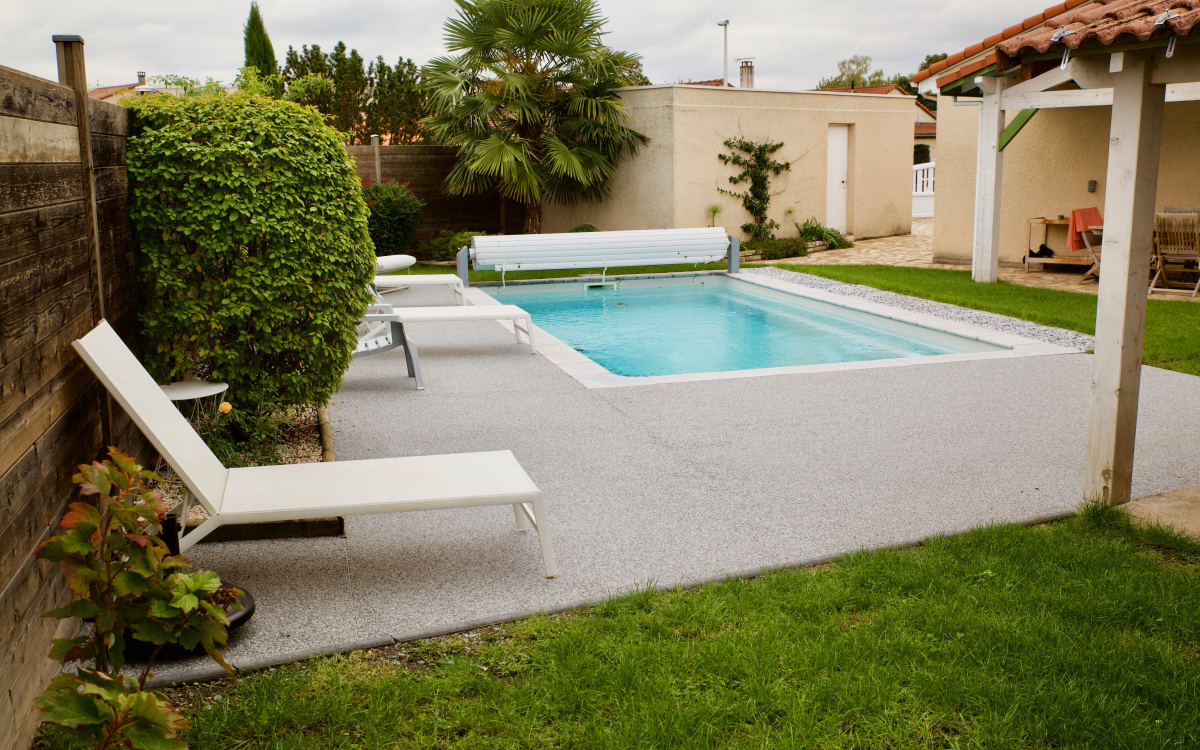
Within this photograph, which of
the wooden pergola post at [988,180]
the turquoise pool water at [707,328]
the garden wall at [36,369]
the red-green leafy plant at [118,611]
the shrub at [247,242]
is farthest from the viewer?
the wooden pergola post at [988,180]

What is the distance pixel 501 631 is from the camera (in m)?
2.96

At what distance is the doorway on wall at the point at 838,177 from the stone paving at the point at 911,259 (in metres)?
0.69

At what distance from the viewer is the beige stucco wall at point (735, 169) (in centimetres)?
1602

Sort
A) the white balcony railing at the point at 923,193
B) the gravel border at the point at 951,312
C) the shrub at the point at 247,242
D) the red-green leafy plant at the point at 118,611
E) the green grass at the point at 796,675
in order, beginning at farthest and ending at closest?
the white balcony railing at the point at 923,193 < the gravel border at the point at 951,312 < the shrub at the point at 247,242 < the green grass at the point at 796,675 < the red-green leafy plant at the point at 118,611

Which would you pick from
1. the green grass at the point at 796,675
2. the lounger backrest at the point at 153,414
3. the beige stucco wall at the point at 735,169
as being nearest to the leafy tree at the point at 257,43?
the beige stucco wall at the point at 735,169

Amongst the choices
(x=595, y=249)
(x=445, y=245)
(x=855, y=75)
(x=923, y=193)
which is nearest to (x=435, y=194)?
(x=445, y=245)

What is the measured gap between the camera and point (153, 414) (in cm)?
309

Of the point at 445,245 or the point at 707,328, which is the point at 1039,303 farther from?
the point at 445,245

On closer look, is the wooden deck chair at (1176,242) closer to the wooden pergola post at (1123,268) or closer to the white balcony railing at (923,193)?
the wooden pergola post at (1123,268)

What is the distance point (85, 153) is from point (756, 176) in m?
14.7

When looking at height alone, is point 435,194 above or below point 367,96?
below

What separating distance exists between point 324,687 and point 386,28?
27.5 meters

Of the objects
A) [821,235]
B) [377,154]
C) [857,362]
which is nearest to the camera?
[857,362]

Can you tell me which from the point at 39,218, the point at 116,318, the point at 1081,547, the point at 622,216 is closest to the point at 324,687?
the point at 39,218
